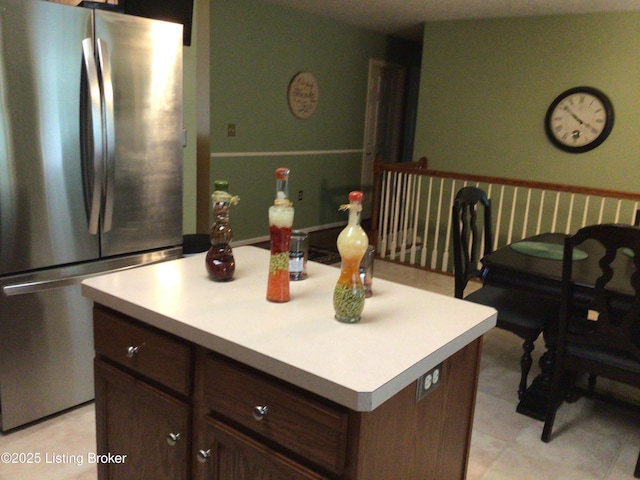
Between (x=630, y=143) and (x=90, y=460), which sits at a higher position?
(x=630, y=143)

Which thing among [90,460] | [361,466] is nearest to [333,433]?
[361,466]

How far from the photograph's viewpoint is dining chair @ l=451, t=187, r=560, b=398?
8.30ft

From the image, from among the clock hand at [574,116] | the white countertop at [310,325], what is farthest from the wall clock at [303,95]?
the white countertop at [310,325]

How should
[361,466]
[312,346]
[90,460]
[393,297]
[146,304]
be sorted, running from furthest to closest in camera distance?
[90,460] → [393,297] → [146,304] → [312,346] → [361,466]

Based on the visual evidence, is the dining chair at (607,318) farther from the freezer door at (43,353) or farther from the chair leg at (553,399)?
the freezer door at (43,353)

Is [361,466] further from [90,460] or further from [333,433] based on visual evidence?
[90,460]

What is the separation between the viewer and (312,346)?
114 cm

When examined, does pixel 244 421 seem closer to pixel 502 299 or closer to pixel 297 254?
pixel 297 254

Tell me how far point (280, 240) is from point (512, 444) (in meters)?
1.67

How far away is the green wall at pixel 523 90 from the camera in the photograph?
4.72 m

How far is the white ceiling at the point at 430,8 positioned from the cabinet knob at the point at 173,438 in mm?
4372

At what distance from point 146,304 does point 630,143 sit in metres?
4.75

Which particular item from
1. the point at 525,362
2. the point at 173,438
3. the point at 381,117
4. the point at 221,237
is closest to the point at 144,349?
the point at 173,438

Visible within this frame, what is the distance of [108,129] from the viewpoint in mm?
2205
